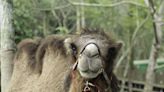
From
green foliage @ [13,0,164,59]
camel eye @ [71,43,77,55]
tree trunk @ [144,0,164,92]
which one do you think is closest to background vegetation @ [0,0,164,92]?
green foliage @ [13,0,164,59]

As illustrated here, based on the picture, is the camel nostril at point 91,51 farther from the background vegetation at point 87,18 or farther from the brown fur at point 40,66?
the background vegetation at point 87,18

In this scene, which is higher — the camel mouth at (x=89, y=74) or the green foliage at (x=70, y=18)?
the camel mouth at (x=89, y=74)

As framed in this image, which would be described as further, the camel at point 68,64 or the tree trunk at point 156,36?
the tree trunk at point 156,36

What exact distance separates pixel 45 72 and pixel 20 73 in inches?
21.0

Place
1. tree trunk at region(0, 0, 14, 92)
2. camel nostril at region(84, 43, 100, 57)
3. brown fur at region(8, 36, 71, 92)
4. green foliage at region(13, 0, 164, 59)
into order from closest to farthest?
camel nostril at region(84, 43, 100, 57) < brown fur at region(8, 36, 71, 92) < tree trunk at region(0, 0, 14, 92) < green foliage at region(13, 0, 164, 59)

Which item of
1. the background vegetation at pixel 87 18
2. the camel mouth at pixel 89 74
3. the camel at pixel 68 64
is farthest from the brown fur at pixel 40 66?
the background vegetation at pixel 87 18

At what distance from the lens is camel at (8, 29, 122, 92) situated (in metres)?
4.07

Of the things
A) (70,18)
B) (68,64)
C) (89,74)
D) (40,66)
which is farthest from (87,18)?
(89,74)

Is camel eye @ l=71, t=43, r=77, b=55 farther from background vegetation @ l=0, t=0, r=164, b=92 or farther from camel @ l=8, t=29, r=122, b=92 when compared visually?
background vegetation @ l=0, t=0, r=164, b=92

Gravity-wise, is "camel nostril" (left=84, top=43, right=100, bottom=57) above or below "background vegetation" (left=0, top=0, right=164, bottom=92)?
above

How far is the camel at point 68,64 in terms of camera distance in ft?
13.4

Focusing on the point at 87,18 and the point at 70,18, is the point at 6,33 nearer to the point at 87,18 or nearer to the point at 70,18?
the point at 70,18

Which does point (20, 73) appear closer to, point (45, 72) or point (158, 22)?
point (45, 72)

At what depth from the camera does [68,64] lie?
503cm
